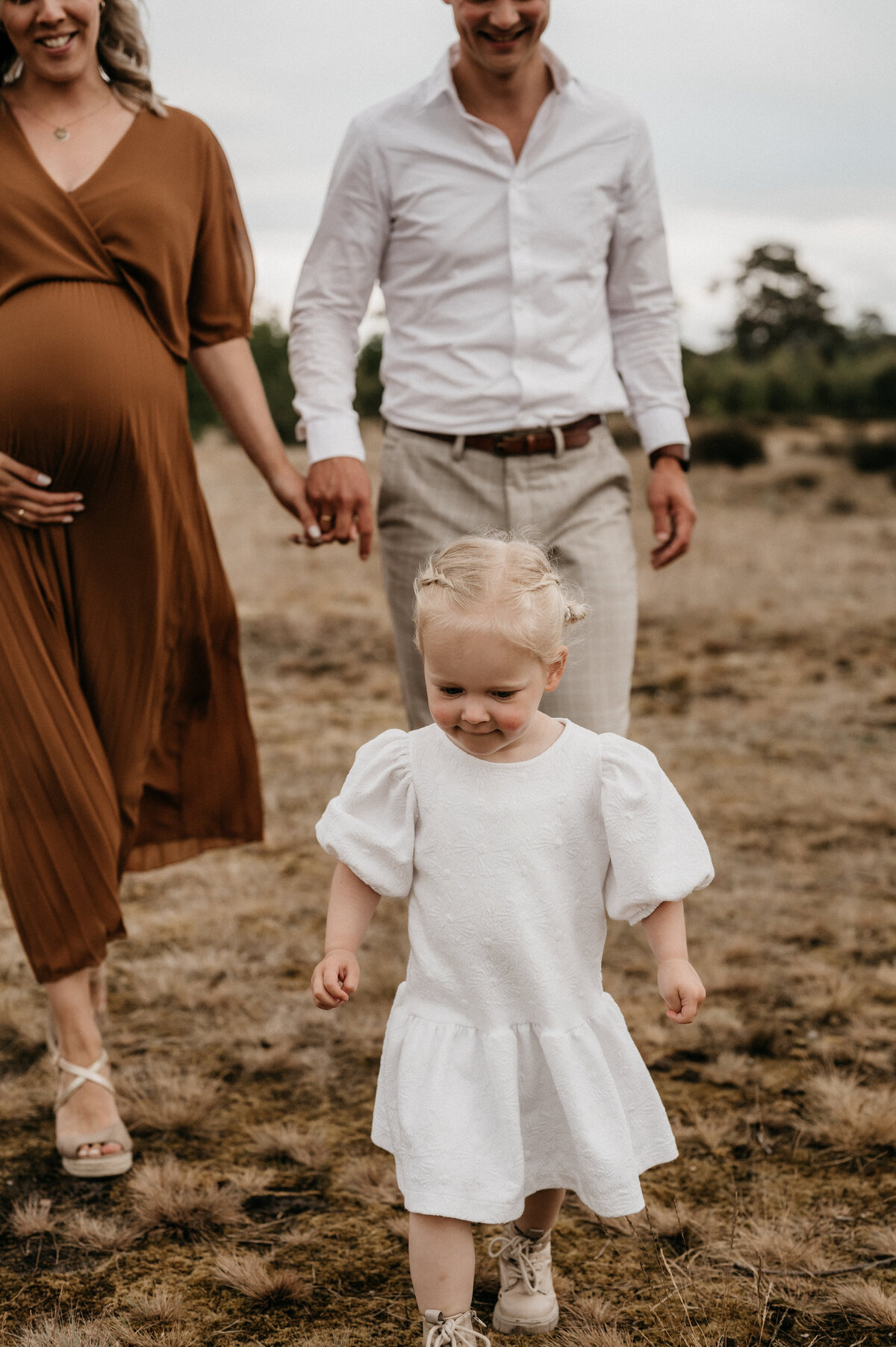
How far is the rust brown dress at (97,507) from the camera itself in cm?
294

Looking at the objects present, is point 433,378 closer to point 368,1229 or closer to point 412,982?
point 412,982

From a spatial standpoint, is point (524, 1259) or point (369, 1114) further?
point (369, 1114)

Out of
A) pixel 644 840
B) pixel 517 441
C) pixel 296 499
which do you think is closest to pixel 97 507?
pixel 296 499

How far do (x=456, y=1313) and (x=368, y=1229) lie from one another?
740mm

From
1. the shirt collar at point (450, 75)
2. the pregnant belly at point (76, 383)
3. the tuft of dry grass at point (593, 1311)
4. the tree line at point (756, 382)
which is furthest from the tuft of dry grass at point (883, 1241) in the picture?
the tree line at point (756, 382)

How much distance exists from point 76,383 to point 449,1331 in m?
1.97

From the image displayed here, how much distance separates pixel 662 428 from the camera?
351 centimetres

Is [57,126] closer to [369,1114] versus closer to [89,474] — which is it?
[89,474]

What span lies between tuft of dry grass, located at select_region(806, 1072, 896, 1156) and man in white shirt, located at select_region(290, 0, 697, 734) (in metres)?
1.00

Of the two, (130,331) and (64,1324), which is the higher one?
(130,331)

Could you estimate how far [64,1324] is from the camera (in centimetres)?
245

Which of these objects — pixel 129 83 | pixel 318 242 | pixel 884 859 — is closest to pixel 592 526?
pixel 318 242

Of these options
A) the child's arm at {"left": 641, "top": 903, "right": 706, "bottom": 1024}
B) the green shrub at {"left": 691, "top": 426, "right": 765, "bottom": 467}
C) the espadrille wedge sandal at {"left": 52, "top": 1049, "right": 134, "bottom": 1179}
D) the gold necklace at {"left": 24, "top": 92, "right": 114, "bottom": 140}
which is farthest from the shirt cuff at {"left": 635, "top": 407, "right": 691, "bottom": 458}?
the green shrub at {"left": 691, "top": 426, "right": 765, "bottom": 467}

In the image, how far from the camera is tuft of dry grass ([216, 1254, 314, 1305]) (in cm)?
257
